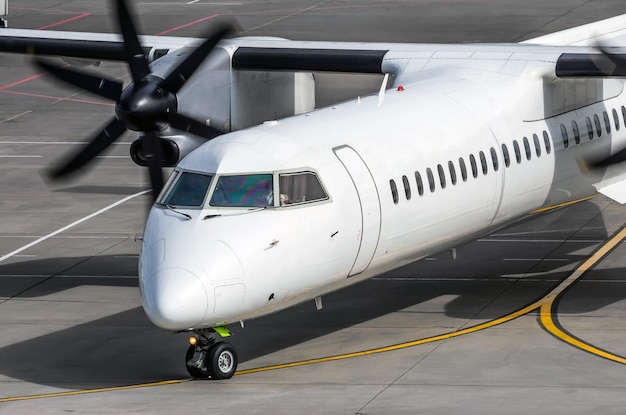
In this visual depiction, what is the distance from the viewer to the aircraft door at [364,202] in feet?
72.7

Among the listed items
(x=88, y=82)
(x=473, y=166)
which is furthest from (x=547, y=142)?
(x=88, y=82)

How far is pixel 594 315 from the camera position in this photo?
80.8 feet

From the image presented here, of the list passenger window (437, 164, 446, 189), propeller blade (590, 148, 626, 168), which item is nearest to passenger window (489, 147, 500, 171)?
passenger window (437, 164, 446, 189)

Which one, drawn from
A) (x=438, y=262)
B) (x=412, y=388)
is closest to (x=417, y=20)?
(x=438, y=262)

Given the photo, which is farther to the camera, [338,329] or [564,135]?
[564,135]

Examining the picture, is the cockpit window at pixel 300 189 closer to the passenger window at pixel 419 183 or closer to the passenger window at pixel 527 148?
the passenger window at pixel 419 183

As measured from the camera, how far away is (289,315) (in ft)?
82.4

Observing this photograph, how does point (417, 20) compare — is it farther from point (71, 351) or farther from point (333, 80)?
point (71, 351)


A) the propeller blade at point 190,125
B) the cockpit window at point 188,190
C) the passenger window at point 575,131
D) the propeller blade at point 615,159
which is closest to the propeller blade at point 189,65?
the propeller blade at point 190,125

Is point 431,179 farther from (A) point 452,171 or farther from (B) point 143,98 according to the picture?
(B) point 143,98

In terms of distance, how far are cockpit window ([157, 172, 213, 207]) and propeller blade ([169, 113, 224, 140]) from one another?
11.6ft

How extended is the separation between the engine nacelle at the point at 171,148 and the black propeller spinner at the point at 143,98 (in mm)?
411

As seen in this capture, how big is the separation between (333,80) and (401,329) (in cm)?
929

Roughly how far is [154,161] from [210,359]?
4936 mm
